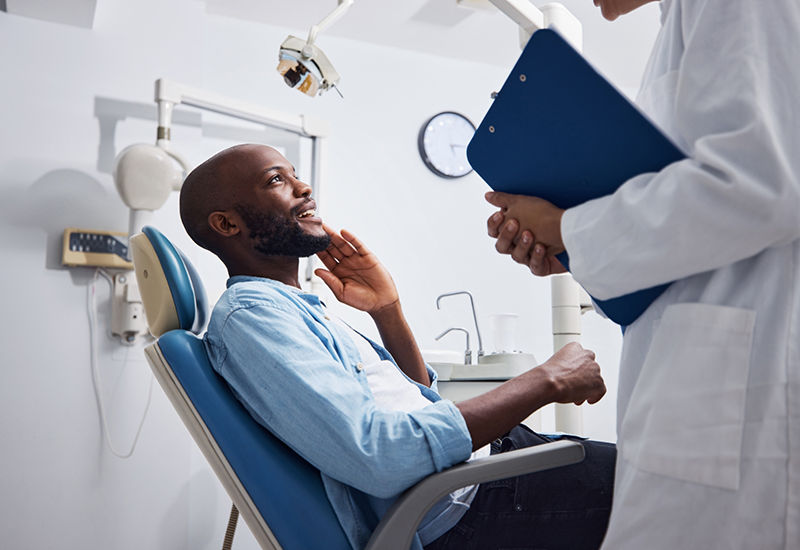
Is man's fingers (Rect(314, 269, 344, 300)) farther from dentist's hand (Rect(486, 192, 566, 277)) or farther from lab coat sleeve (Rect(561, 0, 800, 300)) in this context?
lab coat sleeve (Rect(561, 0, 800, 300))

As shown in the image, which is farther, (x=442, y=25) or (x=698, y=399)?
(x=442, y=25)

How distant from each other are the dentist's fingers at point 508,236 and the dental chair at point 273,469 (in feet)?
0.90

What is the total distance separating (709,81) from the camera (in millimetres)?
623

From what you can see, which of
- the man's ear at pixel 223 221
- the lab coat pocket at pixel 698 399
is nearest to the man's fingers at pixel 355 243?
the man's ear at pixel 223 221

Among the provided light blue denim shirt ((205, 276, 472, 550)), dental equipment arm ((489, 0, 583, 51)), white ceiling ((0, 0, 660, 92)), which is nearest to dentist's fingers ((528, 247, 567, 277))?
light blue denim shirt ((205, 276, 472, 550))

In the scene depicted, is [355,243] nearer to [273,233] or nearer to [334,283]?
[334,283]

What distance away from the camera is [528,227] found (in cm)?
78

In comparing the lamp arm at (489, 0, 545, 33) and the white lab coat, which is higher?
the lamp arm at (489, 0, 545, 33)

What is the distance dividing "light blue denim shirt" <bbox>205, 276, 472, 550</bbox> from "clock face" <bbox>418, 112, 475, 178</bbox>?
2089 millimetres

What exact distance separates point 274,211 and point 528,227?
24.5 inches

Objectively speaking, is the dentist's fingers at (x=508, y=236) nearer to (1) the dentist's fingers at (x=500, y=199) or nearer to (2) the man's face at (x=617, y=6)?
(1) the dentist's fingers at (x=500, y=199)

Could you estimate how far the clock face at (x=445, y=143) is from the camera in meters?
2.90

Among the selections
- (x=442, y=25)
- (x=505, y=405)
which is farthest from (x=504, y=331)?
(x=442, y=25)

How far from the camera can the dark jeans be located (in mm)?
932
